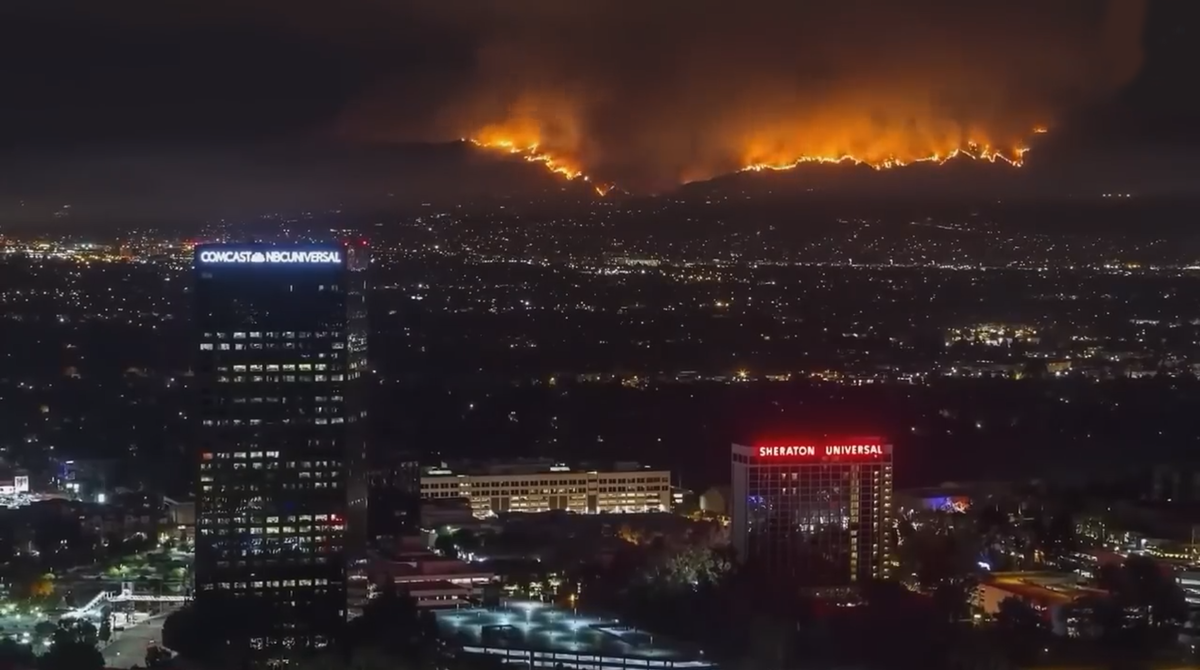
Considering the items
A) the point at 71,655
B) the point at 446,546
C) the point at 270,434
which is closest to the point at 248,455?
the point at 270,434

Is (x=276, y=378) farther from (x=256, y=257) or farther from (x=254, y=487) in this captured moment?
(x=256, y=257)

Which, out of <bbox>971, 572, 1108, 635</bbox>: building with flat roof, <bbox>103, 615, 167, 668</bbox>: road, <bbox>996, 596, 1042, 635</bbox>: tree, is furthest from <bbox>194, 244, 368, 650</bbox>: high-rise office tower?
<bbox>971, 572, 1108, 635</bbox>: building with flat roof

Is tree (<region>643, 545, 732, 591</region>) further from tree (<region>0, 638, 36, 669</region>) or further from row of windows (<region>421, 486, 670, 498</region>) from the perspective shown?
row of windows (<region>421, 486, 670, 498</region>)

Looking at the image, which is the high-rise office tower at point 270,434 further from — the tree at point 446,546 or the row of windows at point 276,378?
the tree at point 446,546

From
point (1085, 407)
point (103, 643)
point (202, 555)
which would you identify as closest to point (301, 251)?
point (202, 555)

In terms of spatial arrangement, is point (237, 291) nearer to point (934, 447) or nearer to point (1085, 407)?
point (934, 447)

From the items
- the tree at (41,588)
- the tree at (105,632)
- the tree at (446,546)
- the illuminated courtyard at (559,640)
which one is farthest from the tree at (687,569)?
the tree at (41,588)

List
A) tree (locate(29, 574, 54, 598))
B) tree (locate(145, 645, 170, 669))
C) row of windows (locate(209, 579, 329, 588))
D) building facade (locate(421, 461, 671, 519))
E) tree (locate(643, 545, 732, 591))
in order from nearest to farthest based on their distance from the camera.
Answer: tree (locate(145, 645, 170, 669)) → row of windows (locate(209, 579, 329, 588)) → tree (locate(643, 545, 732, 591)) → tree (locate(29, 574, 54, 598)) → building facade (locate(421, 461, 671, 519))
